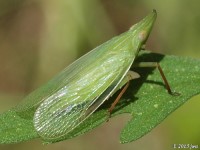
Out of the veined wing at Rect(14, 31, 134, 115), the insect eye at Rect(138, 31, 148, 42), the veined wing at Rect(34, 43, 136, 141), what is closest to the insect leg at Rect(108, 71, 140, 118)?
the veined wing at Rect(34, 43, 136, 141)

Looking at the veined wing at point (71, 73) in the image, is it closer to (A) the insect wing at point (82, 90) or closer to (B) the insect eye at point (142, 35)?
(A) the insect wing at point (82, 90)

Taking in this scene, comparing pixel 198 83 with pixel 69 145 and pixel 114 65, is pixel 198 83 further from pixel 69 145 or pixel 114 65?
pixel 69 145

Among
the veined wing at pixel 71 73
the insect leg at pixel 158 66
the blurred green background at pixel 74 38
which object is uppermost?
the veined wing at pixel 71 73

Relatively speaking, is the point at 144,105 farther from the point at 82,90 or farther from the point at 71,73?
the point at 71,73

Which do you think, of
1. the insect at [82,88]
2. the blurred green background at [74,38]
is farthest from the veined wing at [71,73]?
the blurred green background at [74,38]

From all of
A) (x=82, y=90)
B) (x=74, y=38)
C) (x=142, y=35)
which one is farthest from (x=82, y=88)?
(x=74, y=38)

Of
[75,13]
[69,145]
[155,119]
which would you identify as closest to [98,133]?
[69,145]

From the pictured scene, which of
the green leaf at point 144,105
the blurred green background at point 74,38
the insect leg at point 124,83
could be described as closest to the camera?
the green leaf at point 144,105
